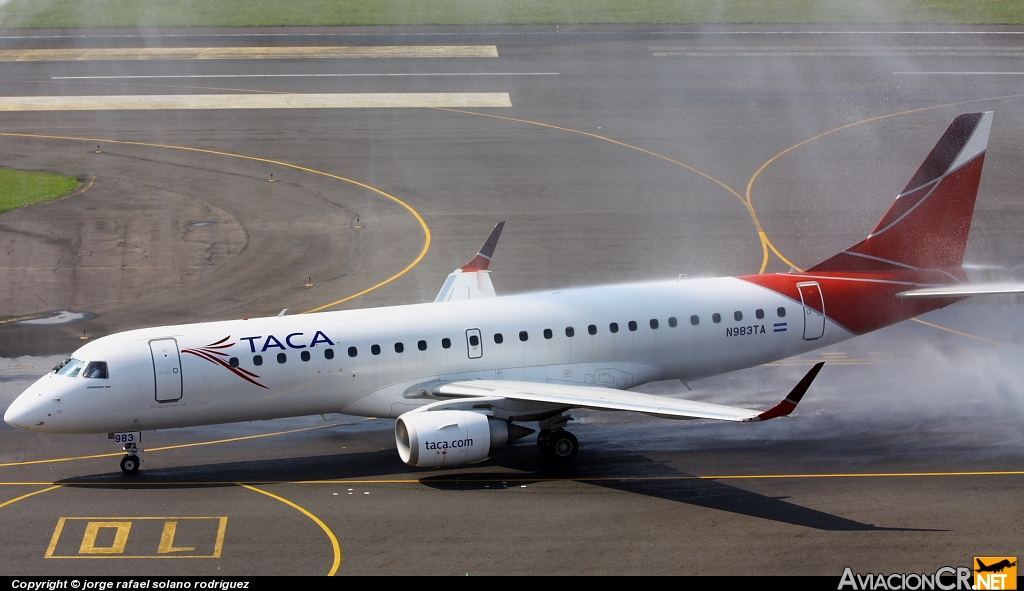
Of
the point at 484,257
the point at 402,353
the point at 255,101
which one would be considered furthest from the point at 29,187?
the point at 402,353

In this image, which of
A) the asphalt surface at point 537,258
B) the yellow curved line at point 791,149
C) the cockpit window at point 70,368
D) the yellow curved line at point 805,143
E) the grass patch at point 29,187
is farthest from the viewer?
the grass patch at point 29,187

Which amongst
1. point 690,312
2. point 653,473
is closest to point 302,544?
point 653,473

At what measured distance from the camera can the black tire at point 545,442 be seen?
114 feet

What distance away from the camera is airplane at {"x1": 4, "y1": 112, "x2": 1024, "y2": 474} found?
33.1 metres

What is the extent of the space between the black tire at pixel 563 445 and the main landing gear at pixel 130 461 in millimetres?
12041

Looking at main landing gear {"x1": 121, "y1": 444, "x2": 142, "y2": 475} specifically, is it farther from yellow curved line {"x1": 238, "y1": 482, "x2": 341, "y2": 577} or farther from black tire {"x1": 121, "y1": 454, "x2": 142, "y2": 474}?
yellow curved line {"x1": 238, "y1": 482, "x2": 341, "y2": 577}

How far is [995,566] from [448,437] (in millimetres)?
14189

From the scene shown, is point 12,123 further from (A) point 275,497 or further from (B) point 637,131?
(A) point 275,497

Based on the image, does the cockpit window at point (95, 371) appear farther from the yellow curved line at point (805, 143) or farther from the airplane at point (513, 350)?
the yellow curved line at point (805, 143)

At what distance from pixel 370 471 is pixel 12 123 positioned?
163ft

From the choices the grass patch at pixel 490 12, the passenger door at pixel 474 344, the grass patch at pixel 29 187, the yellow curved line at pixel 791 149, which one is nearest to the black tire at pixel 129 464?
the passenger door at pixel 474 344

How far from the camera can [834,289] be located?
3834 cm

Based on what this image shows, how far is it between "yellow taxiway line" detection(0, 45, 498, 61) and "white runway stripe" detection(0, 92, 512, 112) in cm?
985

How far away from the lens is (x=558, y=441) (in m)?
34.7
